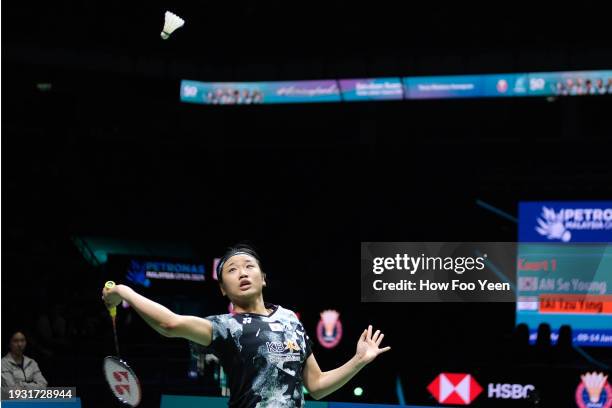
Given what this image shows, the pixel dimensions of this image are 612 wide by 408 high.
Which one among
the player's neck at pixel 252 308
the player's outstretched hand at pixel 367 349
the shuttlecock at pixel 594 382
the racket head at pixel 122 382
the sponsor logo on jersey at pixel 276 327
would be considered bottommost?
the shuttlecock at pixel 594 382

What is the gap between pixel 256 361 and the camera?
163 inches

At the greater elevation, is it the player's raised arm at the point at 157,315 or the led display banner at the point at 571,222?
the led display banner at the point at 571,222

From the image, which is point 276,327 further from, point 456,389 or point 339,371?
point 456,389

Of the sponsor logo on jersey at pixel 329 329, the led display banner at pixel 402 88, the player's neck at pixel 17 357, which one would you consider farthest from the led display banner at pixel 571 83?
the player's neck at pixel 17 357

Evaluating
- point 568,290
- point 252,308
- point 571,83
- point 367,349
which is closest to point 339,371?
point 367,349

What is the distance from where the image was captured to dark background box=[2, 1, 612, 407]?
59.7ft

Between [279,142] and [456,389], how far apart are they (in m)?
11.0

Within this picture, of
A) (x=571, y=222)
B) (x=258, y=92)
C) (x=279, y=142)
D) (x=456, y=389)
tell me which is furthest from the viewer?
(x=279, y=142)

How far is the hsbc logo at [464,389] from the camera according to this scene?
10742 millimetres

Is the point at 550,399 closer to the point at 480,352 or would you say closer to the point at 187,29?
the point at 480,352

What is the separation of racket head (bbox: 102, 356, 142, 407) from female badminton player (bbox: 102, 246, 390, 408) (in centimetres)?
65

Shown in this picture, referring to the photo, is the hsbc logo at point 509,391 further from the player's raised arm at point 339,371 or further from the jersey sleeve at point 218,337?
the jersey sleeve at point 218,337

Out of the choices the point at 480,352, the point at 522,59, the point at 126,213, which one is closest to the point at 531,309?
the point at 480,352

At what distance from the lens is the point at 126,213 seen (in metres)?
20.9
